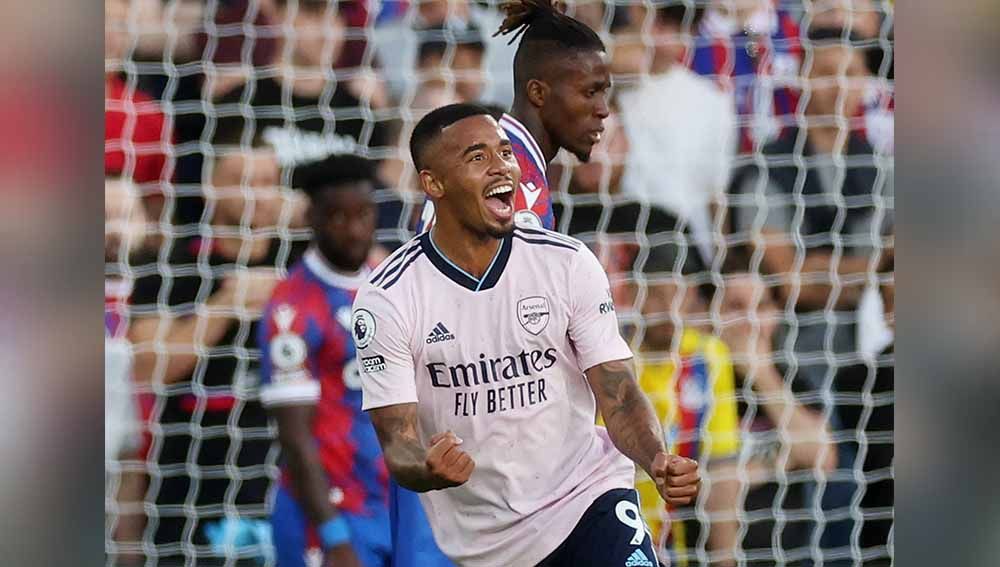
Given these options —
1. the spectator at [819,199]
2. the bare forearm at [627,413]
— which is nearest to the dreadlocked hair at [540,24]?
the spectator at [819,199]

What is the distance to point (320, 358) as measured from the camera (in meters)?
3.05

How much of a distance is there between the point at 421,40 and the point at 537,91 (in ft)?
0.88

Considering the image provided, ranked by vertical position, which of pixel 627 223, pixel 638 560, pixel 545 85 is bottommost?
pixel 638 560

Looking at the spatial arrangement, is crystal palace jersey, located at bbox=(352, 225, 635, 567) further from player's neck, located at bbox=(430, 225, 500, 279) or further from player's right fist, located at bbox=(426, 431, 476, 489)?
player's right fist, located at bbox=(426, 431, 476, 489)

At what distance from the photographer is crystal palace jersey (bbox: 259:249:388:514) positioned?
9.98 ft

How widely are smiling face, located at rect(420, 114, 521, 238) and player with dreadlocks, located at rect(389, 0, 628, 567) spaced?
135 millimetres

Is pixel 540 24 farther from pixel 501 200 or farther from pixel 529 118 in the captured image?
pixel 501 200

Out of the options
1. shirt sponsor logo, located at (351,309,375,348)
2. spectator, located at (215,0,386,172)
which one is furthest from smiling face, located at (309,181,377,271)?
shirt sponsor logo, located at (351,309,375,348)

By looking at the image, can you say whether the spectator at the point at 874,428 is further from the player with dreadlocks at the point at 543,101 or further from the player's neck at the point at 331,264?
the player's neck at the point at 331,264

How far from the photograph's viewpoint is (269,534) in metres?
3.08

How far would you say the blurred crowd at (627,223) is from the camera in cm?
301

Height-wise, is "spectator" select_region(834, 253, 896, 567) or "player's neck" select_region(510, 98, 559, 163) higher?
"player's neck" select_region(510, 98, 559, 163)

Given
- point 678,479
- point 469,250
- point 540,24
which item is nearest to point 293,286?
point 469,250
